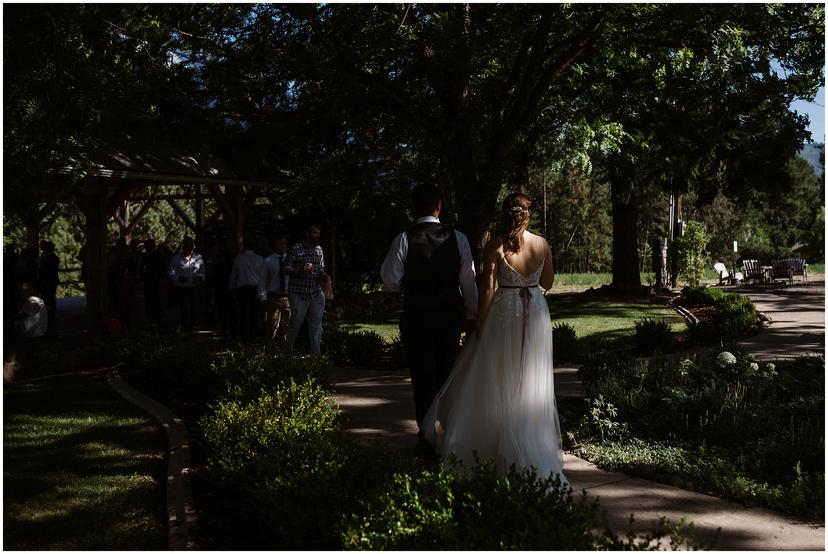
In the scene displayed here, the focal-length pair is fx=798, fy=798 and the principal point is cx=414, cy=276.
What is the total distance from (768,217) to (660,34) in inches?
1882

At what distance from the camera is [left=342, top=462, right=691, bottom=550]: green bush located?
343 cm

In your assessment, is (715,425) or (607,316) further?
(607,316)

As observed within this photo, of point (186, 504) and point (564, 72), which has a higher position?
point (564, 72)

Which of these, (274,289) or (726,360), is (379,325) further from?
(726,360)

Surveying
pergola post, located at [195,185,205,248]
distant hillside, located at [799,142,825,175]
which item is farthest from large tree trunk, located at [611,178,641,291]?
pergola post, located at [195,185,205,248]

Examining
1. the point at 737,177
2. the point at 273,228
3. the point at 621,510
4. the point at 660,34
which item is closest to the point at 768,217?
the point at 737,177

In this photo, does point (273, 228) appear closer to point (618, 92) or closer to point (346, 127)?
point (346, 127)

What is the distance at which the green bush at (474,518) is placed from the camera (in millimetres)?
3432

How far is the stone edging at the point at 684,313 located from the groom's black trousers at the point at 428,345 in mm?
10314

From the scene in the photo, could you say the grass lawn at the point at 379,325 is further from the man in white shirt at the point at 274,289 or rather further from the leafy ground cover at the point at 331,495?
the leafy ground cover at the point at 331,495

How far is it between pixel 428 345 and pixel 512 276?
90 centimetres

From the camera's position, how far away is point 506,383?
568 cm

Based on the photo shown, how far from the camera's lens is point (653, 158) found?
18.0m

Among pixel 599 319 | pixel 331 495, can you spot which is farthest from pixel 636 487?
pixel 599 319
